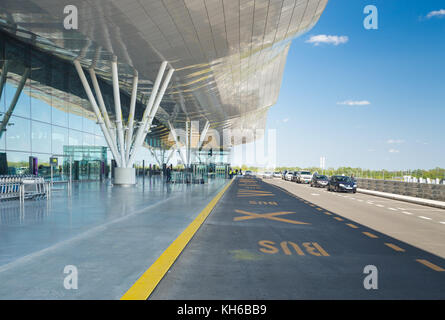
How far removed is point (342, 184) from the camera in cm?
2664

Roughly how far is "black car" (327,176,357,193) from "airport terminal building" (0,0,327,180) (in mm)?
11547

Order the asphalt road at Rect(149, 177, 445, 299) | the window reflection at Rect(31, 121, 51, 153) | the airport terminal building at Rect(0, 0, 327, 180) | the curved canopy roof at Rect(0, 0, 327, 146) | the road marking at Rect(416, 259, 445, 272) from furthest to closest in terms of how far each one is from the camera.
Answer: the window reflection at Rect(31, 121, 51, 153) < the airport terminal building at Rect(0, 0, 327, 180) < the curved canopy roof at Rect(0, 0, 327, 146) < the road marking at Rect(416, 259, 445, 272) < the asphalt road at Rect(149, 177, 445, 299)

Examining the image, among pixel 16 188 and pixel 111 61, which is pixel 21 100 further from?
→ pixel 16 188

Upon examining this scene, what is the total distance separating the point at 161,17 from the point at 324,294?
48.6 ft

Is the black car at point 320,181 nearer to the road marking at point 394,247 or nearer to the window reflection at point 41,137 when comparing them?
the window reflection at point 41,137

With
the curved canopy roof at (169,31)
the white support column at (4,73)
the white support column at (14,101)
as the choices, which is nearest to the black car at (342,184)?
the curved canopy roof at (169,31)

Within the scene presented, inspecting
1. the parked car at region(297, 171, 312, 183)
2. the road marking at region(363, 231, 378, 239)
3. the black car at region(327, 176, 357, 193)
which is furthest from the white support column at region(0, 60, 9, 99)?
the parked car at region(297, 171, 312, 183)

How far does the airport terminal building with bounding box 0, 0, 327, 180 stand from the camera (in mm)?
15812

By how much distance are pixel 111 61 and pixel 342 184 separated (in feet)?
61.3

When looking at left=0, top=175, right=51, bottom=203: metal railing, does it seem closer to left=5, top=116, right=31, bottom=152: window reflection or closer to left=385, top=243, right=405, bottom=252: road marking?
left=5, top=116, right=31, bottom=152: window reflection

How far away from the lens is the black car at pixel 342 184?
2617 centimetres

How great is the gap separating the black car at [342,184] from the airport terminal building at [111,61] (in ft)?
37.9

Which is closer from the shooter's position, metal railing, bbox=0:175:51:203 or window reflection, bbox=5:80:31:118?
metal railing, bbox=0:175:51:203

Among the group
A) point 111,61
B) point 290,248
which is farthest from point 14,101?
point 290,248
